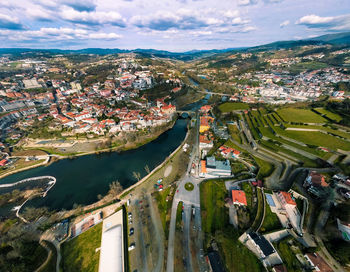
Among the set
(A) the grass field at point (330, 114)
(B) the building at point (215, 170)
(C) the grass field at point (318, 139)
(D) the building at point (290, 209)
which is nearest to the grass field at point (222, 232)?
(B) the building at point (215, 170)

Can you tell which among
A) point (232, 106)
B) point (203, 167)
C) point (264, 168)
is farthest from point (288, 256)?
point (232, 106)

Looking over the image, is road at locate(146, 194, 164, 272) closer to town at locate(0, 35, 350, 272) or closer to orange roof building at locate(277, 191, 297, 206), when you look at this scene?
town at locate(0, 35, 350, 272)

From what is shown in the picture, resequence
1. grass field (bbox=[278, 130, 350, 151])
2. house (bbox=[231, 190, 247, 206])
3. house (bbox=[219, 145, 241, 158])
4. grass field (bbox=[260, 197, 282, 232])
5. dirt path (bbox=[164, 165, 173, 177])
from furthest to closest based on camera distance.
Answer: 1. grass field (bbox=[278, 130, 350, 151])
2. house (bbox=[219, 145, 241, 158])
3. dirt path (bbox=[164, 165, 173, 177])
4. house (bbox=[231, 190, 247, 206])
5. grass field (bbox=[260, 197, 282, 232])

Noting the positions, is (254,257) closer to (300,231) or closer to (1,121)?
(300,231)

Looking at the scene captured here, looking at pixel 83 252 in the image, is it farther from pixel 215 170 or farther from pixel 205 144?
pixel 205 144

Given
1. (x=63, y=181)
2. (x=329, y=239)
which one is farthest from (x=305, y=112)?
(x=63, y=181)

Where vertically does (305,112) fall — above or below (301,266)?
above

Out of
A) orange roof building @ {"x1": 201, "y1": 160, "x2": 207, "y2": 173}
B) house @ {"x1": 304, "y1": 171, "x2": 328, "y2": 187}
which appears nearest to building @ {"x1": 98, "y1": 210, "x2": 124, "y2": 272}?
orange roof building @ {"x1": 201, "y1": 160, "x2": 207, "y2": 173}
